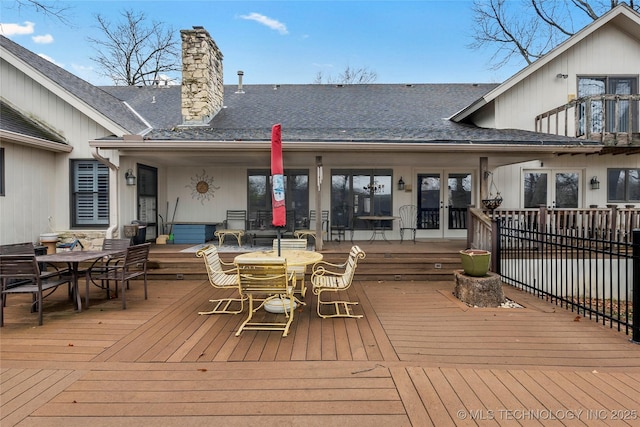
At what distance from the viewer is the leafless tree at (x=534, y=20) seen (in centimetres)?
1483

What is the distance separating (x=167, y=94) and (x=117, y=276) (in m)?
8.83

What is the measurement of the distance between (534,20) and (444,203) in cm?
1226

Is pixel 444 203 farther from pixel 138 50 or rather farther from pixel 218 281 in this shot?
pixel 138 50

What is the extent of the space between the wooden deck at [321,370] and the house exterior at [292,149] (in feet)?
10.3

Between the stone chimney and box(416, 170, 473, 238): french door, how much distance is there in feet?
20.1

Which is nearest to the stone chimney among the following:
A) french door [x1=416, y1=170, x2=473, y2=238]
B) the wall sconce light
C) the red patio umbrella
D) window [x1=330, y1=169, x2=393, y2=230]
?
the wall sconce light

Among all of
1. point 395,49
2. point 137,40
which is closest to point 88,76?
point 137,40

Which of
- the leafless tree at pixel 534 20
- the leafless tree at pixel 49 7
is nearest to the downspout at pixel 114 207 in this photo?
the leafless tree at pixel 49 7

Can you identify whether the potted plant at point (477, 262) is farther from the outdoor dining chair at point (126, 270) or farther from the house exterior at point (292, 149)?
the outdoor dining chair at point (126, 270)

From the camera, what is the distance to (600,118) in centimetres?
787

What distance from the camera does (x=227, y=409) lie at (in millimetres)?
2258

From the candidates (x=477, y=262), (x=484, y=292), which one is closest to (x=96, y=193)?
(x=477, y=262)

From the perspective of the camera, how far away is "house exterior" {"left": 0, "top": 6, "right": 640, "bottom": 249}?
6.36 meters

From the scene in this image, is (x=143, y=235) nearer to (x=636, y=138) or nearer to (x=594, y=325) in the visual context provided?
(x=594, y=325)
